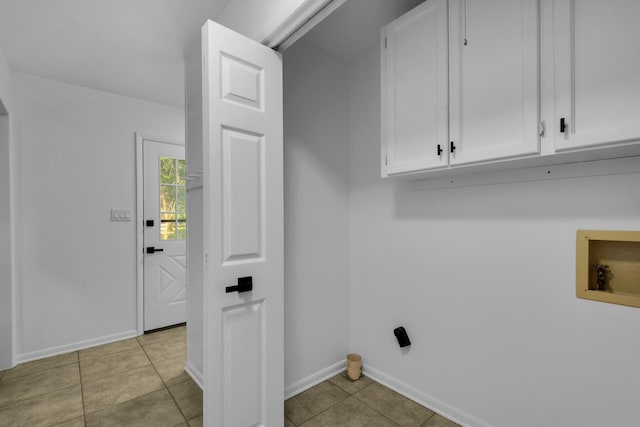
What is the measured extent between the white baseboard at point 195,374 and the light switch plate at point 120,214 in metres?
1.67

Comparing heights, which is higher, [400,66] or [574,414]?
[400,66]

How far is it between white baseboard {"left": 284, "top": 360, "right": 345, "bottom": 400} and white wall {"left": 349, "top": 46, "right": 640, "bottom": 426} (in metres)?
0.22

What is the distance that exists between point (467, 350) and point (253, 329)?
4.10 ft

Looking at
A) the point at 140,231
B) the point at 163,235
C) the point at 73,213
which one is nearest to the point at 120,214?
the point at 140,231

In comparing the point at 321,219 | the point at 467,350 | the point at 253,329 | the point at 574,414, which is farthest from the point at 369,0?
the point at 574,414

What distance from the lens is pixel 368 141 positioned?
2359mm

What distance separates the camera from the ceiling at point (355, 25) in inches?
74.2

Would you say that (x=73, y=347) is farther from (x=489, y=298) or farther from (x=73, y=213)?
(x=489, y=298)

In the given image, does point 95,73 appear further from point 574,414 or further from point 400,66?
point 574,414

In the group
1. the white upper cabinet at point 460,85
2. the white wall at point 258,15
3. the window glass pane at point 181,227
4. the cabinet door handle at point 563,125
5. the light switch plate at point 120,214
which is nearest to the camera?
the cabinet door handle at point 563,125

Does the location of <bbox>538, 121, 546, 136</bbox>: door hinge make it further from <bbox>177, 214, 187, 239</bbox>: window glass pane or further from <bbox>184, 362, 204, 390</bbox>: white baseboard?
<bbox>177, 214, 187, 239</bbox>: window glass pane

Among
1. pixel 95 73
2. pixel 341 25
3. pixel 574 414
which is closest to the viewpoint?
pixel 574 414

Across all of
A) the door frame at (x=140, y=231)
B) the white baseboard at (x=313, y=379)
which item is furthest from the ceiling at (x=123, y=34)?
the white baseboard at (x=313, y=379)

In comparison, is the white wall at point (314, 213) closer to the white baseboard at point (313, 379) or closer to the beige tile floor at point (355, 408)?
the white baseboard at point (313, 379)
